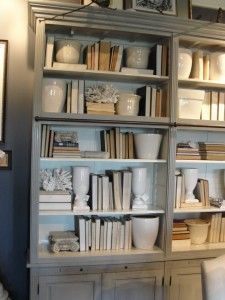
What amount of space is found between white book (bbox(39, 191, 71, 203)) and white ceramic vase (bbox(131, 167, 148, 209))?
0.49 metres

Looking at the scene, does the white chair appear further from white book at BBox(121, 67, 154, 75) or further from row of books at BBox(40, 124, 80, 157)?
white book at BBox(121, 67, 154, 75)

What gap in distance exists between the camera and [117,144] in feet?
8.22

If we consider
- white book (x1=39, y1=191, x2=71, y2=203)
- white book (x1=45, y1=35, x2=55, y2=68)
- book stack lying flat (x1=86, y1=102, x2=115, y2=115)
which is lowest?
white book (x1=39, y1=191, x2=71, y2=203)

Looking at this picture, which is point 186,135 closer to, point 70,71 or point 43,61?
point 70,71

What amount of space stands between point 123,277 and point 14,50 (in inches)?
69.9

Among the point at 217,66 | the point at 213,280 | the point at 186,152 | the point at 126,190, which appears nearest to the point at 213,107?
the point at 217,66

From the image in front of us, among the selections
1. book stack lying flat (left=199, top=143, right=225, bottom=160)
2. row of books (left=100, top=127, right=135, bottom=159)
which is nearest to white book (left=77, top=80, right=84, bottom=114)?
row of books (left=100, top=127, right=135, bottom=159)

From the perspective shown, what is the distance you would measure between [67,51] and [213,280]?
5.50 feet

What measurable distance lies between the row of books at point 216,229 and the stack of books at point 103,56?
138 centimetres

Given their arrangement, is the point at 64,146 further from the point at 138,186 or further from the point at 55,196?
the point at 138,186

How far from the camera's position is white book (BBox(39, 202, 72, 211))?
2352 mm

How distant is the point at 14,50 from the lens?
2.52m

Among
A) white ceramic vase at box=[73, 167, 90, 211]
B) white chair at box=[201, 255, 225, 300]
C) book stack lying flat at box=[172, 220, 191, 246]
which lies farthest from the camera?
book stack lying flat at box=[172, 220, 191, 246]

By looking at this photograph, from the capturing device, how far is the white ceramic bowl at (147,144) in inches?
→ 98.4
